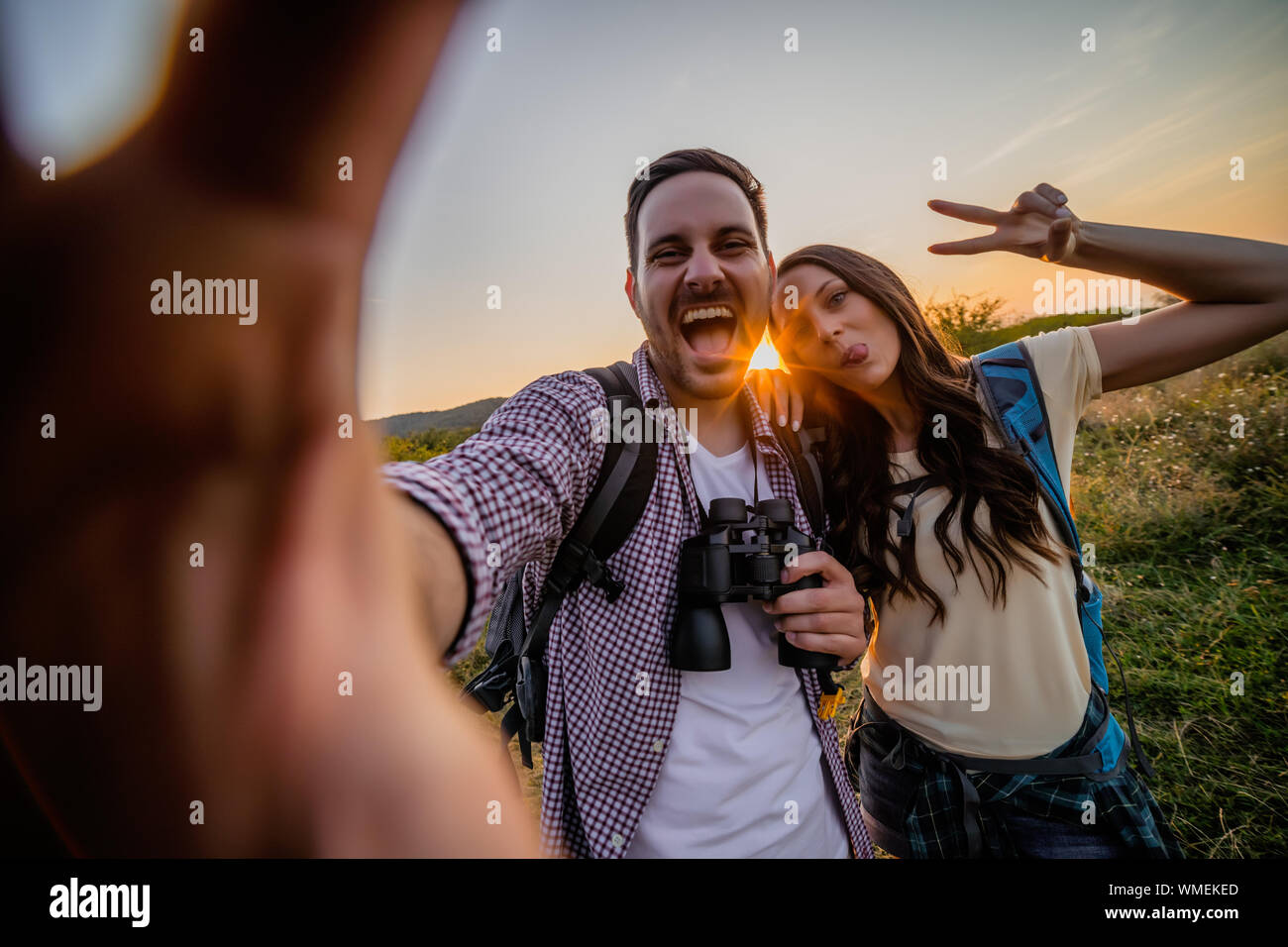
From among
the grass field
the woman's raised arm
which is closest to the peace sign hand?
the woman's raised arm

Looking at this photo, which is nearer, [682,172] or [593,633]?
[593,633]

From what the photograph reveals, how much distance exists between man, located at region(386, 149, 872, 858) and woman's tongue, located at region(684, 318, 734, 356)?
0.08 feet

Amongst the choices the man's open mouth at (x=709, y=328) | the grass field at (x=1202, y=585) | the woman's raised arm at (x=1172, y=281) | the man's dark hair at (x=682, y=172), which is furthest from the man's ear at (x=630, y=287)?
the grass field at (x=1202, y=585)

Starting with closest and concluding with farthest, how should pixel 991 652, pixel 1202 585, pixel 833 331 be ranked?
pixel 991 652 < pixel 833 331 < pixel 1202 585

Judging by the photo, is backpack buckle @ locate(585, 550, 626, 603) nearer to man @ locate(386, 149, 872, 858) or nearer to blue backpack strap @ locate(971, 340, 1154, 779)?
man @ locate(386, 149, 872, 858)

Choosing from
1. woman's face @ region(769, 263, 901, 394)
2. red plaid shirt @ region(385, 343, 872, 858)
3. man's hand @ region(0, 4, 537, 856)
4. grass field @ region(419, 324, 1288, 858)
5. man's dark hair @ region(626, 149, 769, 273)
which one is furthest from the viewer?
grass field @ region(419, 324, 1288, 858)

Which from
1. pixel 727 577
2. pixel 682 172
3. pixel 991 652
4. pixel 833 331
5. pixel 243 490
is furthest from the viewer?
pixel 833 331

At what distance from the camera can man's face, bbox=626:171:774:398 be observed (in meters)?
1.52

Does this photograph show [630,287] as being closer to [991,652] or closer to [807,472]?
[807,472]

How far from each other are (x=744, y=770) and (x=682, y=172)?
5.55ft

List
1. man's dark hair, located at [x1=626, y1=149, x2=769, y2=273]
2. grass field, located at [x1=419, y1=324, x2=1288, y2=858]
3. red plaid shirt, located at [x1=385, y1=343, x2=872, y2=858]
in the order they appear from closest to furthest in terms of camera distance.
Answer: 1. red plaid shirt, located at [x1=385, y1=343, x2=872, y2=858]
2. man's dark hair, located at [x1=626, y1=149, x2=769, y2=273]
3. grass field, located at [x1=419, y1=324, x2=1288, y2=858]

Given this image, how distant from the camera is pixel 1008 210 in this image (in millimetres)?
1663

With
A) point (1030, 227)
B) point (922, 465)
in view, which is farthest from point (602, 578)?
point (1030, 227)

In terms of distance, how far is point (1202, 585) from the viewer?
3.38 metres
